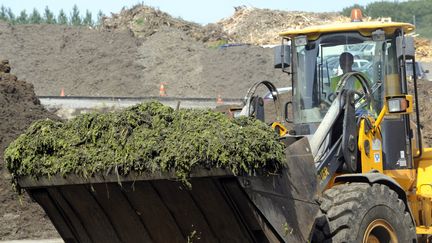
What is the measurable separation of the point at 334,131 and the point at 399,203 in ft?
3.11

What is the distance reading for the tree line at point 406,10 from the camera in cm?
9347

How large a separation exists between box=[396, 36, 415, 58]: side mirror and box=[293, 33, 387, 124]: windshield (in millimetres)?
156

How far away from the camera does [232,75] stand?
137 feet

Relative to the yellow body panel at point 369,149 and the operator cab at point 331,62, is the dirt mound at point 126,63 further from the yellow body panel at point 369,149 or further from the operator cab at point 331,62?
the yellow body panel at point 369,149

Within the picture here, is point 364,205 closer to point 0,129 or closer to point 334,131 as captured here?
point 334,131

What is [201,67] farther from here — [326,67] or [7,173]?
[326,67]

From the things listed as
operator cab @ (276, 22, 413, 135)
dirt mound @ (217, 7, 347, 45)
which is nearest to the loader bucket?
operator cab @ (276, 22, 413, 135)

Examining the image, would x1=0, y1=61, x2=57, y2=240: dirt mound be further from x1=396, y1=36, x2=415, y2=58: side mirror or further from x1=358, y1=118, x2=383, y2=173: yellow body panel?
x1=396, y1=36, x2=415, y2=58: side mirror

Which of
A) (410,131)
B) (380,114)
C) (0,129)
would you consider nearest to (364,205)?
(380,114)

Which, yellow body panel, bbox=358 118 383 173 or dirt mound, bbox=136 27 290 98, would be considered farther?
dirt mound, bbox=136 27 290 98

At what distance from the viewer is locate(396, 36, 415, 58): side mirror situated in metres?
9.53

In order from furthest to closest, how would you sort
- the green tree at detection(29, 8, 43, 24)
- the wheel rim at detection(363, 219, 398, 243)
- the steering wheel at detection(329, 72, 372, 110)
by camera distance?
1. the green tree at detection(29, 8, 43, 24)
2. the steering wheel at detection(329, 72, 372, 110)
3. the wheel rim at detection(363, 219, 398, 243)

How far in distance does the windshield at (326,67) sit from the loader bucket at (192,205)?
219cm

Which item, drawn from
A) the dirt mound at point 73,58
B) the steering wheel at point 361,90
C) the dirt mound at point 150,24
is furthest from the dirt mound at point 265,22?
the steering wheel at point 361,90
